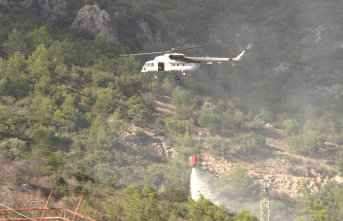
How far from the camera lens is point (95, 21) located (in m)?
115

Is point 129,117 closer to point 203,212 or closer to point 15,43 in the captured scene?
point 15,43

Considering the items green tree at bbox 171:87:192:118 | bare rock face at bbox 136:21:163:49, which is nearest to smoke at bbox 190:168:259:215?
green tree at bbox 171:87:192:118

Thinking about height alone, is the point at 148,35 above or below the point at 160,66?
above

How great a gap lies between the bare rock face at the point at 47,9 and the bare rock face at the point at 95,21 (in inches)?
154

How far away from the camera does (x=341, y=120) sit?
126375 mm

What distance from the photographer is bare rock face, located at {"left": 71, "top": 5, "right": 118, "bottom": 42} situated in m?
114

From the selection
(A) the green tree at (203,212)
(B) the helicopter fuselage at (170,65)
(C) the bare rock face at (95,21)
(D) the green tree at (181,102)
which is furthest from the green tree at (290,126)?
(A) the green tree at (203,212)

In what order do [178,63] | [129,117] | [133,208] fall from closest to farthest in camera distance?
1. [133,208]
2. [178,63]
3. [129,117]

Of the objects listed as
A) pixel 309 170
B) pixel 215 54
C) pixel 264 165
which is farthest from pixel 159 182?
pixel 215 54

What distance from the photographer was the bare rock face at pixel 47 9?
114562mm

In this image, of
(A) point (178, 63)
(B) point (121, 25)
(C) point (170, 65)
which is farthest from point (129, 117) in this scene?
(A) point (178, 63)

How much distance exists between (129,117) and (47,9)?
117 feet

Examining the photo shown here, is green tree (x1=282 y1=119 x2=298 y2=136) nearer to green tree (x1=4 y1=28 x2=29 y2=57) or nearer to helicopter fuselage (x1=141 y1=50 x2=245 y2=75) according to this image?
green tree (x1=4 y1=28 x2=29 y2=57)

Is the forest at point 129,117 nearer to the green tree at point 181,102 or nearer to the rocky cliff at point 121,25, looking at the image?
the green tree at point 181,102
